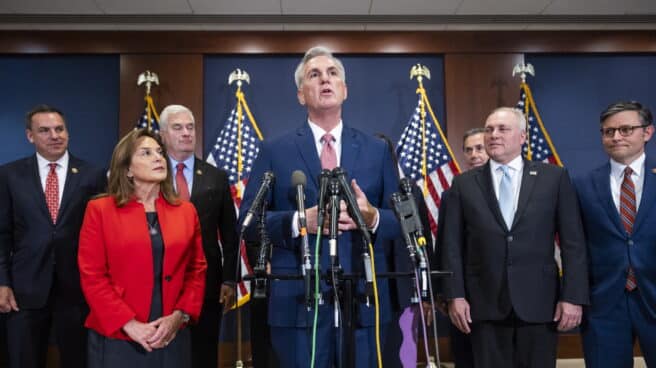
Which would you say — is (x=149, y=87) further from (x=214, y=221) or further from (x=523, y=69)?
(x=523, y=69)

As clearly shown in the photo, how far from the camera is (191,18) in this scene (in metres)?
5.26

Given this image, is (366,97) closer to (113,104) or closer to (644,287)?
(113,104)

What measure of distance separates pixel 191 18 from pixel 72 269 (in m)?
3.04

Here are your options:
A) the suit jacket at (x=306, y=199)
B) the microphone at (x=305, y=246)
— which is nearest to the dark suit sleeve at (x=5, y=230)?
the suit jacket at (x=306, y=199)

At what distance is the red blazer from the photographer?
2.12 m

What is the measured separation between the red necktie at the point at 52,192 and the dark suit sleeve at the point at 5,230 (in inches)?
8.3

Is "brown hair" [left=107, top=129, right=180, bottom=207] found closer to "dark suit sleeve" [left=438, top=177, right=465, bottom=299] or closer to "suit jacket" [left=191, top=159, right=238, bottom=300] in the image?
"suit jacket" [left=191, top=159, right=238, bottom=300]

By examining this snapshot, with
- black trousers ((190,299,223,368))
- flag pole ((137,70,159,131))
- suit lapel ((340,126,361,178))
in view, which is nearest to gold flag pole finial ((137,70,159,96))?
flag pole ((137,70,159,131))

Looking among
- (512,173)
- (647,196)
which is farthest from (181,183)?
(647,196)

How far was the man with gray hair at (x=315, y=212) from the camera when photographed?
67.7 inches

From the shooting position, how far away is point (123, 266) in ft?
7.15

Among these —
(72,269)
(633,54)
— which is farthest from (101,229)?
(633,54)

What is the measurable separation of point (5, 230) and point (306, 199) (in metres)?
2.08

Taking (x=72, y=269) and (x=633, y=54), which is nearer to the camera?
(x=72, y=269)
